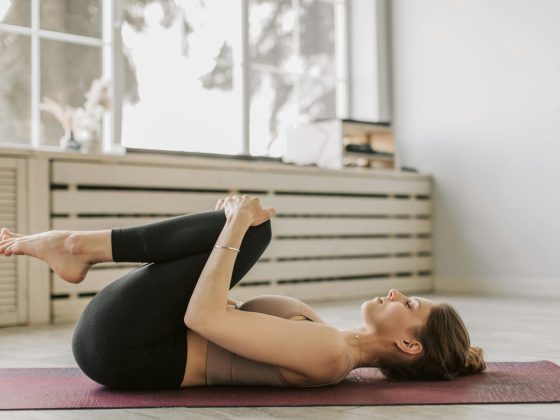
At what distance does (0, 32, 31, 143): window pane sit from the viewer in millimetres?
4125

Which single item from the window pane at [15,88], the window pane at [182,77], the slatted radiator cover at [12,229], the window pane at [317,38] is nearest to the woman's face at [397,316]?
the slatted radiator cover at [12,229]

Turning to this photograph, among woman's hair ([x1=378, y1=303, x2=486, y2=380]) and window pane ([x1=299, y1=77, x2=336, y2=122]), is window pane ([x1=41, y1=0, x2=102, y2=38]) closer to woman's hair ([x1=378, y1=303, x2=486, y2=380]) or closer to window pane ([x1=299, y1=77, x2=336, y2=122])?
window pane ([x1=299, y1=77, x2=336, y2=122])

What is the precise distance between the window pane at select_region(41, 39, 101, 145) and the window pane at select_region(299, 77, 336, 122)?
5.41 ft

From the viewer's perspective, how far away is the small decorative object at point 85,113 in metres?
4.13

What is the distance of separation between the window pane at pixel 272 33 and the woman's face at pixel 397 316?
141 inches

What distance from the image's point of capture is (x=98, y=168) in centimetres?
386

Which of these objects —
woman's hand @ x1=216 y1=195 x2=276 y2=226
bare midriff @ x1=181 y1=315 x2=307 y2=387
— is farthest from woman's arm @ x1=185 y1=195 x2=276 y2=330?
bare midriff @ x1=181 y1=315 x2=307 y2=387

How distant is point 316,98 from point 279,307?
3933 mm

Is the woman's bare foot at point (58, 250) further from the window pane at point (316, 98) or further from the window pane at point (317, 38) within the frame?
the window pane at point (317, 38)

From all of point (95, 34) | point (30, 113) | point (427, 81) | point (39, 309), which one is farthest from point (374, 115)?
point (39, 309)

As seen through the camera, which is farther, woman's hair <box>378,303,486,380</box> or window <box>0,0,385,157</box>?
window <box>0,0,385,157</box>

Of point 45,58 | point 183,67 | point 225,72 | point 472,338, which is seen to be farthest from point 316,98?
point 472,338

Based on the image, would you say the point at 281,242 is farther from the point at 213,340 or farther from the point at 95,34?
the point at 213,340

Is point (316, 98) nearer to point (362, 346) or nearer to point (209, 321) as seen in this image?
point (362, 346)
